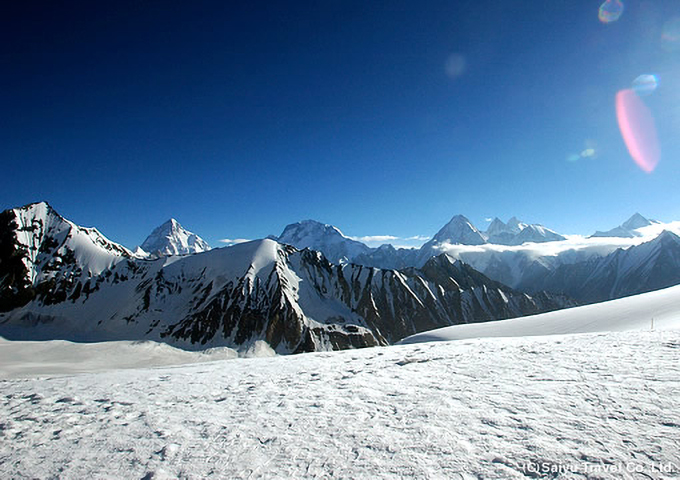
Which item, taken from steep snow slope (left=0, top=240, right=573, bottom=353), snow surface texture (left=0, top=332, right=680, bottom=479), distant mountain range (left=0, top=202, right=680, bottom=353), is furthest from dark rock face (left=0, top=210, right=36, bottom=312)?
snow surface texture (left=0, top=332, right=680, bottom=479)

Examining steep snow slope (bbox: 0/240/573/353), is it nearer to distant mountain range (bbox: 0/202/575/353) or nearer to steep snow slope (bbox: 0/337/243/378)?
distant mountain range (bbox: 0/202/575/353)

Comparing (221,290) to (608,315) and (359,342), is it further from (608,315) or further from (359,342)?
(608,315)

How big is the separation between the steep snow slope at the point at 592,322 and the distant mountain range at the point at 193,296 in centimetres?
7975

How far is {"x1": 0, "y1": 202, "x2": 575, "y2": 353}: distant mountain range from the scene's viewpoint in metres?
94.9

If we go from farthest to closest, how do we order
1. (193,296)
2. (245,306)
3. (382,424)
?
(193,296), (245,306), (382,424)

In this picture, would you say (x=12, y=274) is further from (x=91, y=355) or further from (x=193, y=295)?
(x=193, y=295)

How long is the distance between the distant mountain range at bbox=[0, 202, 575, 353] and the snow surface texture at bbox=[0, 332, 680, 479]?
8933cm

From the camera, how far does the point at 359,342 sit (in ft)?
328

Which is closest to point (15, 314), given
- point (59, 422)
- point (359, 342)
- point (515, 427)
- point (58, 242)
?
point (58, 242)

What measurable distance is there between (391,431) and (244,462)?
2077mm

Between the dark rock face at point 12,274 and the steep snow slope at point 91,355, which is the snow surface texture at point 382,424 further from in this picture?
the dark rock face at point 12,274

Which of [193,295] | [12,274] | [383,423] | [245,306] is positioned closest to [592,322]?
[383,423]

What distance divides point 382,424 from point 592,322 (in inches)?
626

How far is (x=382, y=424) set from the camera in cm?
461
